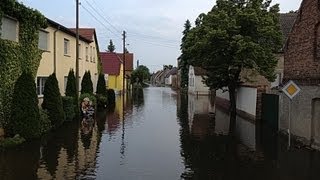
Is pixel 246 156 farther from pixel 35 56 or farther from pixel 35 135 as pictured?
pixel 35 56

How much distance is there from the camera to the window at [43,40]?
23.4 metres

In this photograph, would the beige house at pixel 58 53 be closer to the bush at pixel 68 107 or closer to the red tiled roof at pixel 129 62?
the bush at pixel 68 107

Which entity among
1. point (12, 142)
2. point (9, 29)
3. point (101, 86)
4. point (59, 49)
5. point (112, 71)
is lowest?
point (12, 142)

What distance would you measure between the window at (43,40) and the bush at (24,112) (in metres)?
6.32

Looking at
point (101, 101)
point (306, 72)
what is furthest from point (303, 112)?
point (101, 101)

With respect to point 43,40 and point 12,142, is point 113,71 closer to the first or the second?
point 43,40

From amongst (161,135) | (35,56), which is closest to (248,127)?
(161,135)

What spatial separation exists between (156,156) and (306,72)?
7030mm

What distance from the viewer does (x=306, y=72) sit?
58.9ft

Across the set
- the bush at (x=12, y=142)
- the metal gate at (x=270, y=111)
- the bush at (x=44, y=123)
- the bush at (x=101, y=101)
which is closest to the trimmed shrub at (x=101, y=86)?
the bush at (x=101, y=101)

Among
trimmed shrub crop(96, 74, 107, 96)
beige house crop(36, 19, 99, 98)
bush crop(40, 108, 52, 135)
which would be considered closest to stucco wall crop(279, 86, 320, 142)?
bush crop(40, 108, 52, 135)

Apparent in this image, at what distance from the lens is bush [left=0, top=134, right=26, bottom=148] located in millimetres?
15352

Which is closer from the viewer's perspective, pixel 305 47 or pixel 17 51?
pixel 305 47

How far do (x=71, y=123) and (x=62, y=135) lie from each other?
16.2 feet
